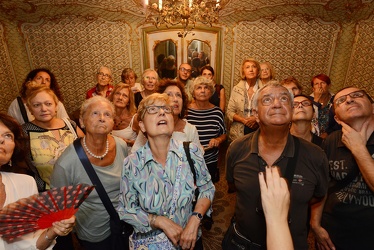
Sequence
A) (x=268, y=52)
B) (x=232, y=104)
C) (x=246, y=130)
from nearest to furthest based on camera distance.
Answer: (x=246, y=130) → (x=232, y=104) → (x=268, y=52)

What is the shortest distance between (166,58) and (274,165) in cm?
611

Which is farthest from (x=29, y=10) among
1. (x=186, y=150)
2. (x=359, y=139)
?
(x=359, y=139)

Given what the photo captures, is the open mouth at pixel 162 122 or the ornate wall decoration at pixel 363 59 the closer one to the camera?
the open mouth at pixel 162 122

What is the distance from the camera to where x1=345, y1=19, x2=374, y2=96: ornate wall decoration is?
553 cm

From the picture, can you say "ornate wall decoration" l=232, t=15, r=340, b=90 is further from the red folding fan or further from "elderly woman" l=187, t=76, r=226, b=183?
the red folding fan

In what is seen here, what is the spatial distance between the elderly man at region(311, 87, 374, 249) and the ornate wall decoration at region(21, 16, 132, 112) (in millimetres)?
6291

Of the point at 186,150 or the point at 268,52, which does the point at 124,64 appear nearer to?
the point at 268,52

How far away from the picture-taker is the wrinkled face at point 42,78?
13.6ft

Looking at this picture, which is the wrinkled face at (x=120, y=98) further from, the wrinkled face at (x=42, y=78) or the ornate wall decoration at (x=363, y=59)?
the ornate wall decoration at (x=363, y=59)

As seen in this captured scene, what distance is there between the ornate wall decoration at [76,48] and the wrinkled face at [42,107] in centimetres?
475

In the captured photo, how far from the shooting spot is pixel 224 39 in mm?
7105

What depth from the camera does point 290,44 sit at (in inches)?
270

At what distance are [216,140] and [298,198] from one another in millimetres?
1694

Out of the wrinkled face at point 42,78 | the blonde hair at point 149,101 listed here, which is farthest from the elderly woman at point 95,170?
the wrinkled face at point 42,78
